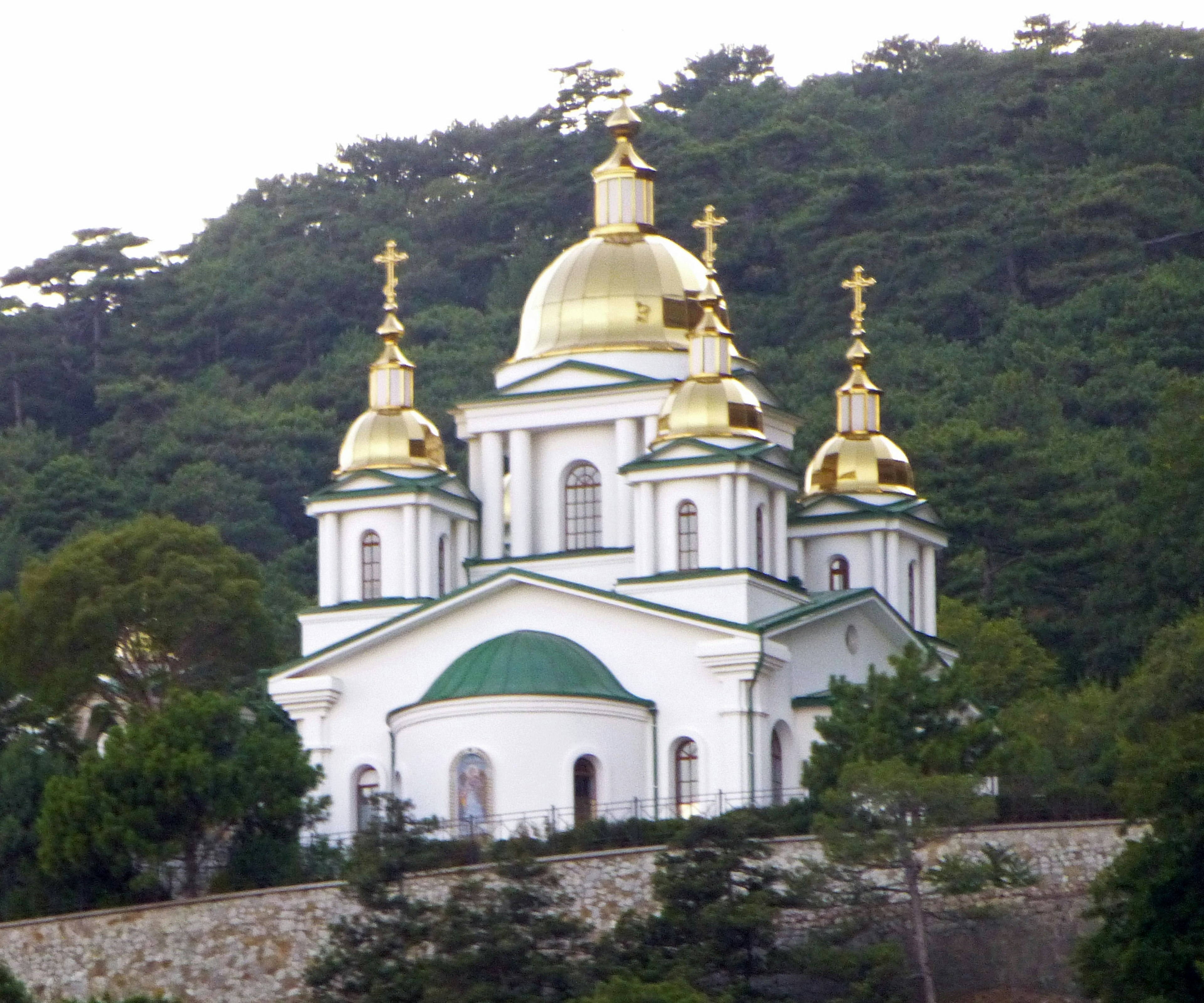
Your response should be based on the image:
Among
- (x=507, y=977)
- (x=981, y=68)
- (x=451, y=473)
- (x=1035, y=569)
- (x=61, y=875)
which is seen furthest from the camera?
(x=981, y=68)

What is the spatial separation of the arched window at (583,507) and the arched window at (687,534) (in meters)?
2.15

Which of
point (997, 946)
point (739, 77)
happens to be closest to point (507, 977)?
point (997, 946)

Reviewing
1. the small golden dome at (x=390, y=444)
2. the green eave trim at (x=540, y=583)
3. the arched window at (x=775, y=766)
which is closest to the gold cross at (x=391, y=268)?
the small golden dome at (x=390, y=444)

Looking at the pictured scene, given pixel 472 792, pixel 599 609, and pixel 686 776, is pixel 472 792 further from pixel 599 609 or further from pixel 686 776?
pixel 599 609

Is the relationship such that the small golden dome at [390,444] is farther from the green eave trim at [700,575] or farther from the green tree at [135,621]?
the green eave trim at [700,575]

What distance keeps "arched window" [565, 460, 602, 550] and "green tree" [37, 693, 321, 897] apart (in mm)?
6769

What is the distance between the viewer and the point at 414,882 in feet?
116

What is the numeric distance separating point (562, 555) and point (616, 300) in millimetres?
3648

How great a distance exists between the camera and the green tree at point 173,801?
120ft

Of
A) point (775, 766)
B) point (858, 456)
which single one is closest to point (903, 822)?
point (775, 766)

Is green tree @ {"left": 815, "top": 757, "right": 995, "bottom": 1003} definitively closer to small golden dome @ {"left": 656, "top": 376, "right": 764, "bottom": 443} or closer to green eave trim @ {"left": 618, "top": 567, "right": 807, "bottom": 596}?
green eave trim @ {"left": 618, "top": 567, "right": 807, "bottom": 596}

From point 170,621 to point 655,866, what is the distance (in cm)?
1408

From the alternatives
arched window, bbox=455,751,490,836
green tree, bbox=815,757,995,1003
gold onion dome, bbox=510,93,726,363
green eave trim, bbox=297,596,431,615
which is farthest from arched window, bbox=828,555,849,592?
green tree, bbox=815,757,995,1003

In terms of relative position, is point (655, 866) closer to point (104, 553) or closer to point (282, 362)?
point (104, 553)
